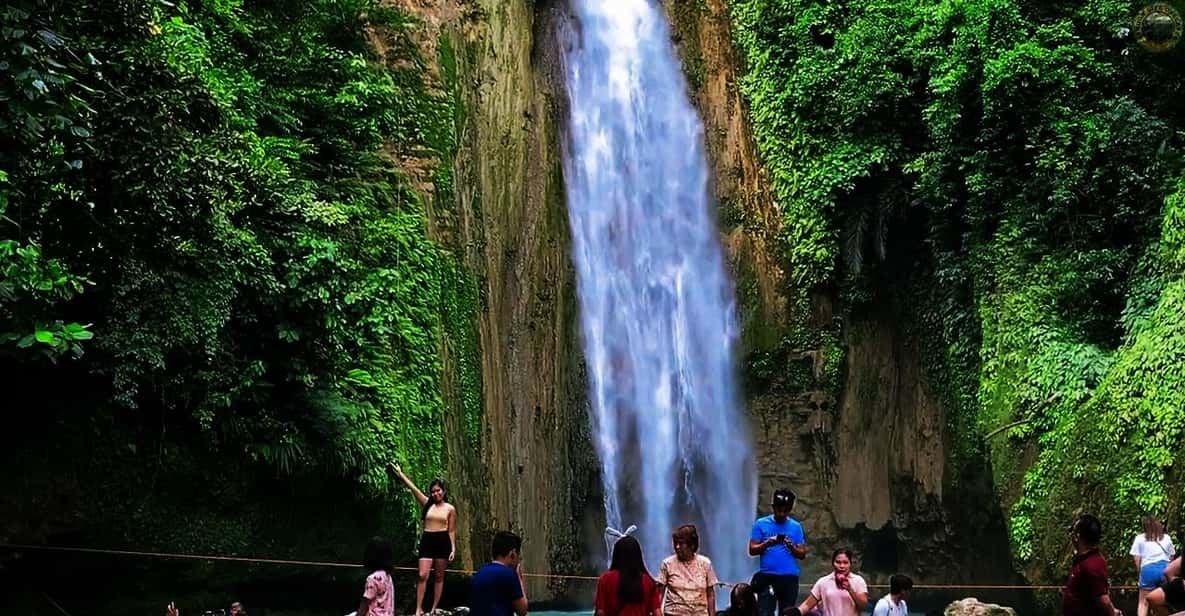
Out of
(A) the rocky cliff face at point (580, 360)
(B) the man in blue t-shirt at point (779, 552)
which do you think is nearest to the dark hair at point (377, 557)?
(B) the man in blue t-shirt at point (779, 552)

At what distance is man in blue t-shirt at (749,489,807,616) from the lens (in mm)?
8312

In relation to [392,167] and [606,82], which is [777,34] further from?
[392,167]

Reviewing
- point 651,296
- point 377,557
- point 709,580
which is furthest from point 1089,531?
point 651,296

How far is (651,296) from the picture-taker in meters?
19.1

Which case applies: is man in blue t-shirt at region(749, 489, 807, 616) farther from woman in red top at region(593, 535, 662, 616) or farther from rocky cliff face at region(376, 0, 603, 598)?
rocky cliff face at region(376, 0, 603, 598)

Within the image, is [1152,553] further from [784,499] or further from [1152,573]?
[784,499]

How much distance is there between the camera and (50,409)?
10141 millimetres

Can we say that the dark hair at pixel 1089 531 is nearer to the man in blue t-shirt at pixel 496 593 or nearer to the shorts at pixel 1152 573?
the man in blue t-shirt at pixel 496 593

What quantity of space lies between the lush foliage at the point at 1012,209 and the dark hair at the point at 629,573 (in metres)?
8.13

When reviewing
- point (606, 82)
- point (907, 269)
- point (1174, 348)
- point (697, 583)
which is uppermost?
point (606, 82)

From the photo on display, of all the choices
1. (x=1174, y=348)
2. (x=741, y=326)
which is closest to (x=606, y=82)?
(x=741, y=326)

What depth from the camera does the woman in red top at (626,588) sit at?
5785 mm

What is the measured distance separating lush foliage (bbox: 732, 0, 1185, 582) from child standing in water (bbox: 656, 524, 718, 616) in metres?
7.01

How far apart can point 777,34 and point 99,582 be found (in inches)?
558
